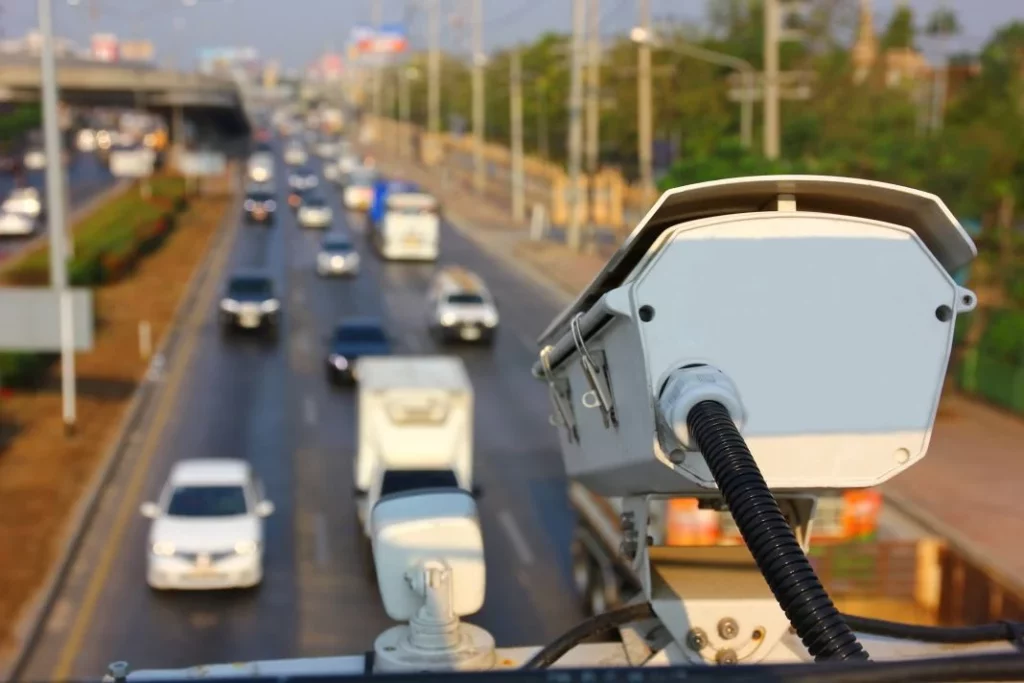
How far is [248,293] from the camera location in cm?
3978

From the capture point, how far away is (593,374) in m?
5.24

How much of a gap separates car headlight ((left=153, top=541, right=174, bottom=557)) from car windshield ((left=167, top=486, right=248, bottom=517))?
853mm

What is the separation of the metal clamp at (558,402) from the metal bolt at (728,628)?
4.37 ft

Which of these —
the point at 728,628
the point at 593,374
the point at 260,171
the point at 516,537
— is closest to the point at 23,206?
the point at 260,171

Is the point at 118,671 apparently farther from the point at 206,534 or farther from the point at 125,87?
the point at 125,87

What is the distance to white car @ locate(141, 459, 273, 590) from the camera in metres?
17.9

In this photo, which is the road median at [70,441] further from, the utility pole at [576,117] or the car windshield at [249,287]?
the utility pole at [576,117]

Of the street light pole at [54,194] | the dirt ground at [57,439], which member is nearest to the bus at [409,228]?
the dirt ground at [57,439]

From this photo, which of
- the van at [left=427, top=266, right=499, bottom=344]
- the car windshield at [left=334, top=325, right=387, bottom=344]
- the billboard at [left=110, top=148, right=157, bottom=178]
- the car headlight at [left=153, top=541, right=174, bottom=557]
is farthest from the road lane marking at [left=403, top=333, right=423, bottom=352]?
the billboard at [left=110, top=148, right=157, bottom=178]

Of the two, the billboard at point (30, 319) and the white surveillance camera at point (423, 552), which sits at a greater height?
the white surveillance camera at point (423, 552)

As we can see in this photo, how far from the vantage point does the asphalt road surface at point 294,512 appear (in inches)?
647

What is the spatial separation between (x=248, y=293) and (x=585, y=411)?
3464 cm

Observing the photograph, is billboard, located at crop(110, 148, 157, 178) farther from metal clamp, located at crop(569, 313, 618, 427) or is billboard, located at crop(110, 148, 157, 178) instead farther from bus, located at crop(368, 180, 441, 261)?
metal clamp, located at crop(569, 313, 618, 427)

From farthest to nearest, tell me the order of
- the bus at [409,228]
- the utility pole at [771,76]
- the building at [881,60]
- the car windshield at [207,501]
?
1. the building at [881,60]
2. the bus at [409,228]
3. the utility pole at [771,76]
4. the car windshield at [207,501]
